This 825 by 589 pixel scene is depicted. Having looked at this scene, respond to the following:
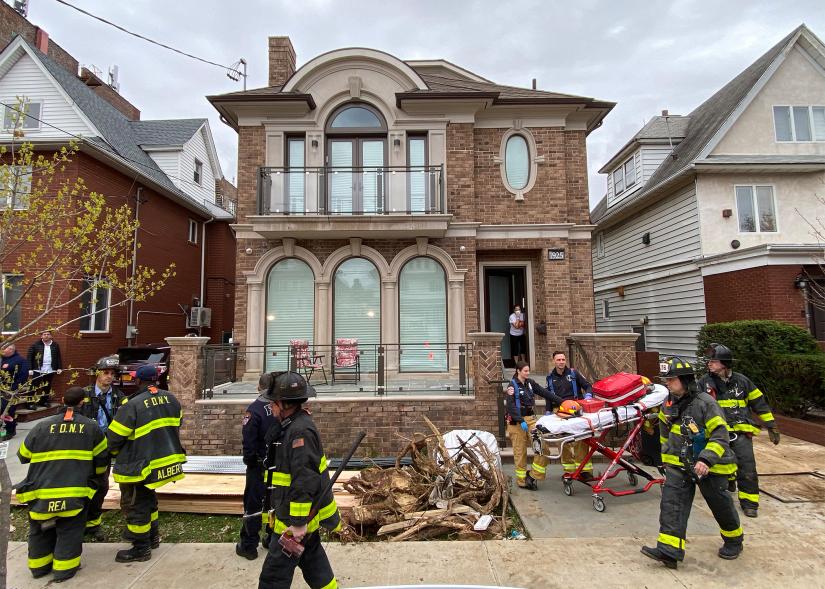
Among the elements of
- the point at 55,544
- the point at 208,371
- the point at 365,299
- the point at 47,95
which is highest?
the point at 47,95

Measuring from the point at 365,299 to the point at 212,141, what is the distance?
14867 mm

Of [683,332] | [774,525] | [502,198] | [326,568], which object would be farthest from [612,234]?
[326,568]

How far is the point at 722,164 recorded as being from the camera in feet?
39.8

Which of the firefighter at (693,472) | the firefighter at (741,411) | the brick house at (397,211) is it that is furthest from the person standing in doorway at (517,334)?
the firefighter at (693,472)

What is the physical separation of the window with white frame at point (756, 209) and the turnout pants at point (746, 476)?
10261 mm

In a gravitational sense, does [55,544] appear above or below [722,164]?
below

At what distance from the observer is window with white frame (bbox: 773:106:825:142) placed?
12.9m

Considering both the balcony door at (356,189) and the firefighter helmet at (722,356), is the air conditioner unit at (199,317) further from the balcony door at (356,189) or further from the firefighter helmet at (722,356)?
the firefighter helmet at (722,356)

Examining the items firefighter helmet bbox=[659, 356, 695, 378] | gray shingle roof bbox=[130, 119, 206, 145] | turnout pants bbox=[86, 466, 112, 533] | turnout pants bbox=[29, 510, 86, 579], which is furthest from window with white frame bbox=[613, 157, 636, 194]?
turnout pants bbox=[29, 510, 86, 579]

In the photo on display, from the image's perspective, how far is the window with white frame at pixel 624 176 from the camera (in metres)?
17.1

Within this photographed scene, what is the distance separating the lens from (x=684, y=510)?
388 cm

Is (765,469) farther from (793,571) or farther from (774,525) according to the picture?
(793,571)

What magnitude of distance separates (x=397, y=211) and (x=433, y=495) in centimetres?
671

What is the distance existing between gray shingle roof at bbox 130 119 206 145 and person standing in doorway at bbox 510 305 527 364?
1491 cm
